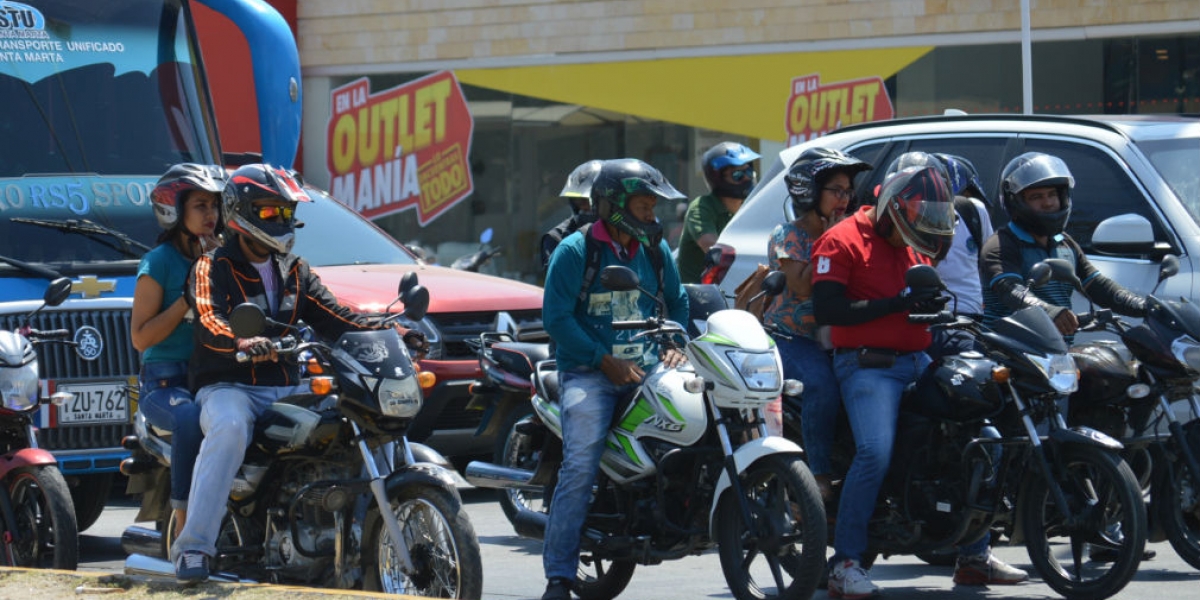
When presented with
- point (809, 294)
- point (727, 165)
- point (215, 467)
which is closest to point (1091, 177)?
point (809, 294)

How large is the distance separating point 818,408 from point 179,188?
2.89 m

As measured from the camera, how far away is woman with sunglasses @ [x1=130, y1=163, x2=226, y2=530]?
7.11 metres

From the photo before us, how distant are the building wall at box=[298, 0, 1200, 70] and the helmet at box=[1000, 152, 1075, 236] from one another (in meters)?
11.1

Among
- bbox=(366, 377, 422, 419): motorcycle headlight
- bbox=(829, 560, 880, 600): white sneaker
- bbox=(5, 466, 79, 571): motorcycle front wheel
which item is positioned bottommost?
bbox=(829, 560, 880, 600): white sneaker

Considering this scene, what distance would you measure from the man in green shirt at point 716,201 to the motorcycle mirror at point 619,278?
12.6 ft

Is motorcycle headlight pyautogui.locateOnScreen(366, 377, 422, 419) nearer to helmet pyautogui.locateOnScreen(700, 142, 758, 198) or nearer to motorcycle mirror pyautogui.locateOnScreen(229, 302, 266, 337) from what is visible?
motorcycle mirror pyautogui.locateOnScreen(229, 302, 266, 337)

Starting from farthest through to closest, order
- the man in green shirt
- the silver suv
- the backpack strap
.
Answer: the man in green shirt, the silver suv, the backpack strap

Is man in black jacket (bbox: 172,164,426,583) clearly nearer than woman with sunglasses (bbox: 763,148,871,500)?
Yes

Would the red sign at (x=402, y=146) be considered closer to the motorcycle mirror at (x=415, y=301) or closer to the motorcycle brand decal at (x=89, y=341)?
the motorcycle brand decal at (x=89, y=341)

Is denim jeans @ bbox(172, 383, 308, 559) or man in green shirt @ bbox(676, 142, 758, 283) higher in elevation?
man in green shirt @ bbox(676, 142, 758, 283)

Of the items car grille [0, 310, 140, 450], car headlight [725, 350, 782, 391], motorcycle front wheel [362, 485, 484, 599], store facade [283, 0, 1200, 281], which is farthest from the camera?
store facade [283, 0, 1200, 281]

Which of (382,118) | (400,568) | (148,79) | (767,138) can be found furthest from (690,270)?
(382,118)

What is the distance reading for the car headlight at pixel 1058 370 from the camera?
271 inches

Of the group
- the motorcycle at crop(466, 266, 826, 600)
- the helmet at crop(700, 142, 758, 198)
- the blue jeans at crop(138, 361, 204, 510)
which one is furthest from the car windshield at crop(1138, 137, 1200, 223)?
the blue jeans at crop(138, 361, 204, 510)
